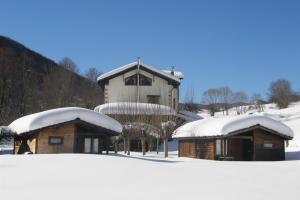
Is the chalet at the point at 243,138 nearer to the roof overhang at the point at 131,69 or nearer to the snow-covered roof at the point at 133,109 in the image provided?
the snow-covered roof at the point at 133,109

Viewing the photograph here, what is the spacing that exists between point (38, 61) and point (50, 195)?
5931 centimetres

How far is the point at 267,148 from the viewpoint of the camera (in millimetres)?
29609

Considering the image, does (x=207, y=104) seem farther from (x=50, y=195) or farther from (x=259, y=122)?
(x=50, y=195)

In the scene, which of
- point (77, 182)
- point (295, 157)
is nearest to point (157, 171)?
point (77, 182)

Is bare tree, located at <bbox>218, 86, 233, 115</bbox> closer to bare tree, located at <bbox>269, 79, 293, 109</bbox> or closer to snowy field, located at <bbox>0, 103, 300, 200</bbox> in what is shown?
bare tree, located at <bbox>269, 79, 293, 109</bbox>

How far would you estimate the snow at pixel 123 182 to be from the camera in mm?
11453

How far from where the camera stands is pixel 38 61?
224ft

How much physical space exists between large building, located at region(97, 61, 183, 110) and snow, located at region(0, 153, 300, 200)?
27.2 metres

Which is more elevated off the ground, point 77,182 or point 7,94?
point 7,94

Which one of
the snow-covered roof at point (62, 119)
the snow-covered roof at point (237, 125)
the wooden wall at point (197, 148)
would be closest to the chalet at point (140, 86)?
the wooden wall at point (197, 148)

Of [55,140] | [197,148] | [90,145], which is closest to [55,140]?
[55,140]

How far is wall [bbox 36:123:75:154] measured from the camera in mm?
26922

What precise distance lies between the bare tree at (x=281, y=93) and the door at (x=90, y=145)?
43.5 metres

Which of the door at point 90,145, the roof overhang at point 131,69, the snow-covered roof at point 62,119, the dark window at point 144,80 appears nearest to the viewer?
the snow-covered roof at point 62,119
